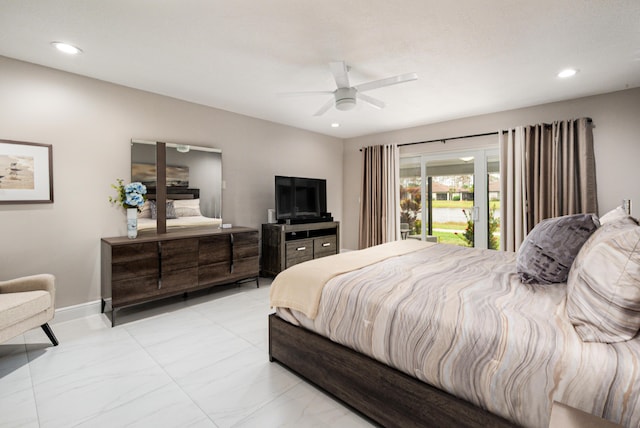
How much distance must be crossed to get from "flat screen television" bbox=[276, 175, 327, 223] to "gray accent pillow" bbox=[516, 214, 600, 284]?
3327mm

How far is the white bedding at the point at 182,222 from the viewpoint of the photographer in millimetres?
3484

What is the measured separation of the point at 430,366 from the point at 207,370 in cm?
165

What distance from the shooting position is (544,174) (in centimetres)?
399

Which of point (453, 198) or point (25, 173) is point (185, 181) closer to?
point (25, 173)

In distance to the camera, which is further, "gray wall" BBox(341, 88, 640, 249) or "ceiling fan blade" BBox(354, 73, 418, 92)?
"gray wall" BBox(341, 88, 640, 249)

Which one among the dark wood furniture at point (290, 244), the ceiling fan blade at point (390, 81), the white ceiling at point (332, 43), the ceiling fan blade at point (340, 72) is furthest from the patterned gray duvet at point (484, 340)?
the dark wood furniture at point (290, 244)

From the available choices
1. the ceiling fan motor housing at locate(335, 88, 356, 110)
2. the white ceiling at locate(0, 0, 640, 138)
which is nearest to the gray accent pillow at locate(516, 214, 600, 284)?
the white ceiling at locate(0, 0, 640, 138)

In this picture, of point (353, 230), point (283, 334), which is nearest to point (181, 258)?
point (283, 334)

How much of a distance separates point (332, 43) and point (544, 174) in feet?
11.5

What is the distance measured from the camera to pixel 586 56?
2.69m

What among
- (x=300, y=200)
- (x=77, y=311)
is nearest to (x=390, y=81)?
(x=300, y=200)

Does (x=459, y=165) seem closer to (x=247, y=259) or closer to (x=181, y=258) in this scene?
(x=247, y=259)

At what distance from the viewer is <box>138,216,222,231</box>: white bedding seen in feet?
11.4

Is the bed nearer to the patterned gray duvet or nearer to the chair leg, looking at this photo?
the patterned gray duvet
